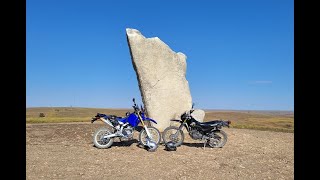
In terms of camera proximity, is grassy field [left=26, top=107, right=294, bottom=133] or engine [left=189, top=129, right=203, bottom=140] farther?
grassy field [left=26, top=107, right=294, bottom=133]

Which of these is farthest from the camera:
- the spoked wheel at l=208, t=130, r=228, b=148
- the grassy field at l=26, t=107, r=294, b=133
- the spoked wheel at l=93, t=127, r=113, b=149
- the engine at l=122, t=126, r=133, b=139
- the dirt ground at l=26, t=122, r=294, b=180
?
the grassy field at l=26, t=107, r=294, b=133

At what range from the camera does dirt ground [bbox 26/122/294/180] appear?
6.80 metres

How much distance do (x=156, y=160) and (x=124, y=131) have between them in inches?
84.4

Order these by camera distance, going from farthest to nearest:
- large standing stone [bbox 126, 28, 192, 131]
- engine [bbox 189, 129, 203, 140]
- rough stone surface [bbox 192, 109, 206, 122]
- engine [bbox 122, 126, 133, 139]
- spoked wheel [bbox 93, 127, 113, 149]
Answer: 1. rough stone surface [bbox 192, 109, 206, 122]
2. large standing stone [bbox 126, 28, 192, 131]
3. engine [bbox 189, 129, 203, 140]
4. engine [bbox 122, 126, 133, 139]
5. spoked wheel [bbox 93, 127, 113, 149]

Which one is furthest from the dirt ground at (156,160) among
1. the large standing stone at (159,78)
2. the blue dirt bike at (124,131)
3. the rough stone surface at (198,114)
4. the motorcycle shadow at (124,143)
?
the large standing stone at (159,78)

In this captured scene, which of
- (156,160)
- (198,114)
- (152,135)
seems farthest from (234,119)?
(156,160)

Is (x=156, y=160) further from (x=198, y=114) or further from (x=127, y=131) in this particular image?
(x=198, y=114)

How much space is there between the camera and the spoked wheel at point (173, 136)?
10.4 m

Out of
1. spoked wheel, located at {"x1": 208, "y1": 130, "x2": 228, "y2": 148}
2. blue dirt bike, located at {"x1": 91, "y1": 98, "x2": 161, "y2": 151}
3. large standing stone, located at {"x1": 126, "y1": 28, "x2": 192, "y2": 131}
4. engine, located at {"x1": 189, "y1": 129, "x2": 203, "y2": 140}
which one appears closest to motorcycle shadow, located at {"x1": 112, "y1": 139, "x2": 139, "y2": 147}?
blue dirt bike, located at {"x1": 91, "y1": 98, "x2": 161, "y2": 151}

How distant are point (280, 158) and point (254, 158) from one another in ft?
2.22

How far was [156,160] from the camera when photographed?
8.30m

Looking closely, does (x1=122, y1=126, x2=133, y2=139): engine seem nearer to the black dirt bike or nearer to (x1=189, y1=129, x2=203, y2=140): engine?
the black dirt bike

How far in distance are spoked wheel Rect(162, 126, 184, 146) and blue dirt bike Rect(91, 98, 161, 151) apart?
0.52 metres
